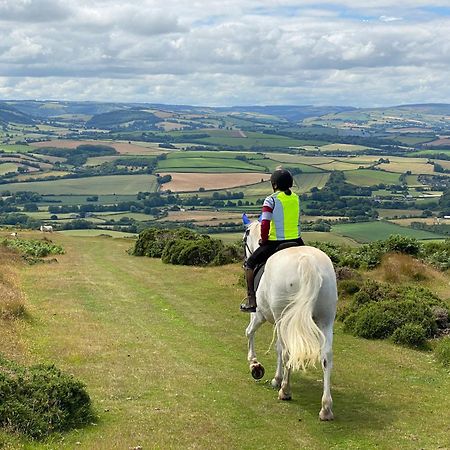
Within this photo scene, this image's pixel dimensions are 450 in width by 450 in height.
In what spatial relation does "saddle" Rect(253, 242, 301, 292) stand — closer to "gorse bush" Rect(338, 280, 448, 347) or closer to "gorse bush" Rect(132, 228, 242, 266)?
"gorse bush" Rect(338, 280, 448, 347)

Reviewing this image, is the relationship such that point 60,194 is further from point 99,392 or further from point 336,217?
point 99,392

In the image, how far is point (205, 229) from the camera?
248 ft

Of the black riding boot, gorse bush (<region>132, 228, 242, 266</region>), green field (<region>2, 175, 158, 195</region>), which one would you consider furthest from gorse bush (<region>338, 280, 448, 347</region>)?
green field (<region>2, 175, 158, 195</region>)

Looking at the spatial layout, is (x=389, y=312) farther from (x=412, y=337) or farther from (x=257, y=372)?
(x=257, y=372)

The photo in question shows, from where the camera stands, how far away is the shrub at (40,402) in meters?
9.25

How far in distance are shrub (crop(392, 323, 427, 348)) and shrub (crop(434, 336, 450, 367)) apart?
2.10ft

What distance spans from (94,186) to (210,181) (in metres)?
24.3

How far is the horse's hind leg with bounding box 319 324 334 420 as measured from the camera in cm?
1073

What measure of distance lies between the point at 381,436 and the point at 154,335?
8709mm

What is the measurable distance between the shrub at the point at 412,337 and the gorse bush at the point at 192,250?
1659 centimetres

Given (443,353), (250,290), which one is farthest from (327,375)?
(443,353)

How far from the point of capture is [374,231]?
68.9m

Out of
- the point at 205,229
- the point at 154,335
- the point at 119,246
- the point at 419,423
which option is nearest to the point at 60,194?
the point at 205,229

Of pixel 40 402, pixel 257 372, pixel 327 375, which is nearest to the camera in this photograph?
pixel 40 402
